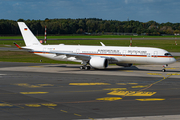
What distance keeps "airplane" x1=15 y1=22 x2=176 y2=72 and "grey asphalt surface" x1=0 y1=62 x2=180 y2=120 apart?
606cm

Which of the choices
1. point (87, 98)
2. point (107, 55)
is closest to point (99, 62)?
point (107, 55)

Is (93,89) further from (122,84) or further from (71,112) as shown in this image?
(71,112)

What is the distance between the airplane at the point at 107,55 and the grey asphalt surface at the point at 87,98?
6.06 metres

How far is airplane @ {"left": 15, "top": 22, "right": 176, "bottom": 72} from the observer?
37875mm

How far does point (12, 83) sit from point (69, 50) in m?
15.6

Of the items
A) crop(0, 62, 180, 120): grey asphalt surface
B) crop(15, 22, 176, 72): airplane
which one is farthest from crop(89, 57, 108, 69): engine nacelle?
→ crop(0, 62, 180, 120): grey asphalt surface

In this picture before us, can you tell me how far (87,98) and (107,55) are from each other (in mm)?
19192

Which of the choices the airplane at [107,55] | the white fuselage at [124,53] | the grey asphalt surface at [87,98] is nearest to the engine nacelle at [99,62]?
the airplane at [107,55]

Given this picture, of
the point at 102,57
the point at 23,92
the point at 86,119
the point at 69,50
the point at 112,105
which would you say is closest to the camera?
the point at 86,119

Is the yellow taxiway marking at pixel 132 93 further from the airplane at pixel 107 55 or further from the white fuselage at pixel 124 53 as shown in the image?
the white fuselage at pixel 124 53

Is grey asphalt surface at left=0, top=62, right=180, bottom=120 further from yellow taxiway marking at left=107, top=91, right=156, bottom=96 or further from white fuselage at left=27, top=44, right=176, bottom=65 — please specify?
white fuselage at left=27, top=44, right=176, bottom=65

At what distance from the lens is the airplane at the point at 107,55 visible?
124 ft

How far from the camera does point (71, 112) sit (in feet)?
56.5

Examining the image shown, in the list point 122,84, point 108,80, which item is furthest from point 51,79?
point 122,84
